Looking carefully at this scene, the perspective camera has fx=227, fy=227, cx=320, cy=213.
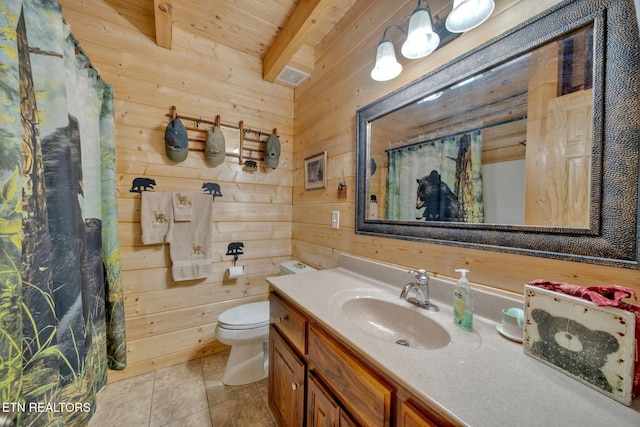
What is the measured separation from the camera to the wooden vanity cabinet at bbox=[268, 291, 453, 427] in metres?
0.57

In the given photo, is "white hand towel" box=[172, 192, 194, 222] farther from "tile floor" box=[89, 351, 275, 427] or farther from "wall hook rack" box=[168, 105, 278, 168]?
"tile floor" box=[89, 351, 275, 427]

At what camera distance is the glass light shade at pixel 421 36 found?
94cm

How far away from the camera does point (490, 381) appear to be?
522 mm

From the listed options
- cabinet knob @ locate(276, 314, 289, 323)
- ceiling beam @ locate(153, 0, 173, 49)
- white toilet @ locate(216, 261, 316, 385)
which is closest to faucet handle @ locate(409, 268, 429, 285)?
cabinet knob @ locate(276, 314, 289, 323)

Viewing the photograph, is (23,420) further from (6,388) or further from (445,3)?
(445,3)

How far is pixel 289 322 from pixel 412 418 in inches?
24.8

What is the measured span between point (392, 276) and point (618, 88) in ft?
3.14

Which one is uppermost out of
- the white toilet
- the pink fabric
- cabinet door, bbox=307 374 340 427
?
the pink fabric

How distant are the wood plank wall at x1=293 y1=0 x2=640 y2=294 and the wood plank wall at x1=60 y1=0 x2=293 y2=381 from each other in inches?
13.9

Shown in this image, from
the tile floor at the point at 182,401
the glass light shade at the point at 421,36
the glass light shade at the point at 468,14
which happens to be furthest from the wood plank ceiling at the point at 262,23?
the tile floor at the point at 182,401

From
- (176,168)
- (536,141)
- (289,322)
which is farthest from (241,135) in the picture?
(536,141)

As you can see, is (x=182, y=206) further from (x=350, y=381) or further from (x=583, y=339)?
(x=583, y=339)

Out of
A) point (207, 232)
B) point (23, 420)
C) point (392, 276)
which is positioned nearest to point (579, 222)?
point (392, 276)

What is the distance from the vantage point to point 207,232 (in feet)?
5.86
